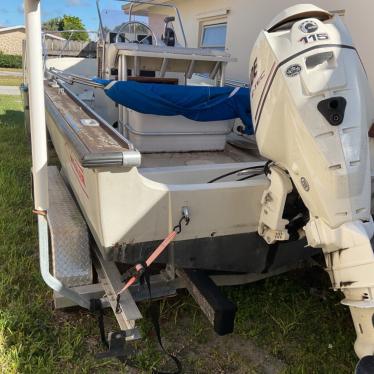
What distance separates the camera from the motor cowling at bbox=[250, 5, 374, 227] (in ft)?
5.60

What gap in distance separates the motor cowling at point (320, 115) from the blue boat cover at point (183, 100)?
3.94 ft

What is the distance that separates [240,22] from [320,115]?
4592mm

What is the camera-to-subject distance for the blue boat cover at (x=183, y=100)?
303 centimetres

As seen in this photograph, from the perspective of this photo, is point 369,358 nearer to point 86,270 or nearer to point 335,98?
point 335,98

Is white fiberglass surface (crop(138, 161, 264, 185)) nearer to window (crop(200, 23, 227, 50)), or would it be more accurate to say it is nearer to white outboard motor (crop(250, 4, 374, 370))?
white outboard motor (crop(250, 4, 374, 370))

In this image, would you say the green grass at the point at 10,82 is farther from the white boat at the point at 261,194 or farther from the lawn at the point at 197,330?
the white boat at the point at 261,194

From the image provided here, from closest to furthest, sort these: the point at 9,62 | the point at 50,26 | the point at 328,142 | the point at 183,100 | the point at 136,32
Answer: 1. the point at 328,142
2. the point at 183,100
3. the point at 136,32
4. the point at 50,26
5. the point at 9,62

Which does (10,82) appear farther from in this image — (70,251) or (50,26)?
(70,251)

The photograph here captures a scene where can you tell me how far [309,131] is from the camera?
1742mm

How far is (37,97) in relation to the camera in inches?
70.4

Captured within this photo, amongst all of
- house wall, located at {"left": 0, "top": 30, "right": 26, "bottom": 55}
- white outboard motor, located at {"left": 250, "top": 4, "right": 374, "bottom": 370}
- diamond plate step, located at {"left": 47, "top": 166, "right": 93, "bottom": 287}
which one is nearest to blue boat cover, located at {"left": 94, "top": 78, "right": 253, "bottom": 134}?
diamond plate step, located at {"left": 47, "top": 166, "right": 93, "bottom": 287}

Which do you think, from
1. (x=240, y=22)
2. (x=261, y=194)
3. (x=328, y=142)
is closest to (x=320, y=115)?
(x=328, y=142)

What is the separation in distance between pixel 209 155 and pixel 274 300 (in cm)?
131

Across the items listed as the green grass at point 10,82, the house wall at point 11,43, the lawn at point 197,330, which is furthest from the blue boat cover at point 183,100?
the house wall at point 11,43
